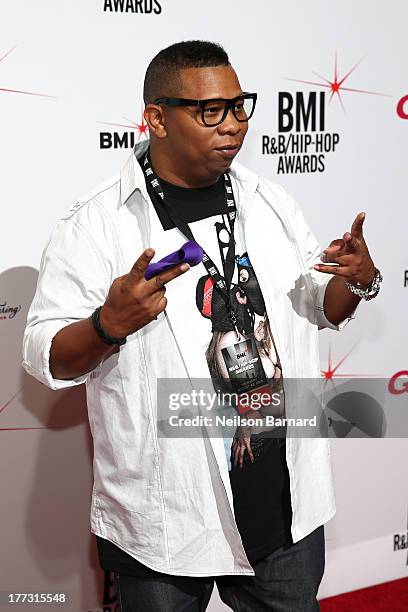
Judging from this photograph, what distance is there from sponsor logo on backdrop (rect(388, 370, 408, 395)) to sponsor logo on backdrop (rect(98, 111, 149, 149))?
105cm

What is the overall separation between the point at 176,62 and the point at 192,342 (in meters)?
0.51

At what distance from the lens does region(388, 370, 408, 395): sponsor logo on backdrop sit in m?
2.57

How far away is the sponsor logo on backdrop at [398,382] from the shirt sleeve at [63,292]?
1.29 meters

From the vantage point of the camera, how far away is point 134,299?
1.32 metres

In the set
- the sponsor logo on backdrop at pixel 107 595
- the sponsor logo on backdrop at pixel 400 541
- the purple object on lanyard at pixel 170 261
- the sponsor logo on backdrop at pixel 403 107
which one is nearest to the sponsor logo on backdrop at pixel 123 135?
the sponsor logo on backdrop at pixel 403 107

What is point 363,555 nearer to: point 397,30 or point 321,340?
point 321,340

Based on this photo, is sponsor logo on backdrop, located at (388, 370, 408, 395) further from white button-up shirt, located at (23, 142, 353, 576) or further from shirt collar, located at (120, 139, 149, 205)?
shirt collar, located at (120, 139, 149, 205)

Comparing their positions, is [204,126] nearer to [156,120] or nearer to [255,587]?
[156,120]

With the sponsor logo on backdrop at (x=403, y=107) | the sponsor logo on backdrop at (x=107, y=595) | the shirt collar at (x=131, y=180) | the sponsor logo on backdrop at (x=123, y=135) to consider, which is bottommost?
the sponsor logo on backdrop at (x=107, y=595)

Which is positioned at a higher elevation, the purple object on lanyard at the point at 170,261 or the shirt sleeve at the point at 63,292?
the purple object on lanyard at the point at 170,261

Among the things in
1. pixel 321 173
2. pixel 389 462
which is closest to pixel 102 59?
pixel 321 173

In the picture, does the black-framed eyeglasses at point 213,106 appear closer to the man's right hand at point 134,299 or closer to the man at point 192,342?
the man at point 192,342

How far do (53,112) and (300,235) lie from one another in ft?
2.27

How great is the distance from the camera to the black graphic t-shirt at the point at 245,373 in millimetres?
1583
